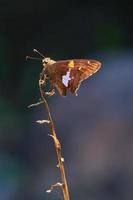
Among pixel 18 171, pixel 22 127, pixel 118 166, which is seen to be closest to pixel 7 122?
pixel 22 127

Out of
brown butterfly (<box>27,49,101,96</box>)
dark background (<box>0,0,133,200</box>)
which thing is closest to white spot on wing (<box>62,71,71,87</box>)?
brown butterfly (<box>27,49,101,96</box>)

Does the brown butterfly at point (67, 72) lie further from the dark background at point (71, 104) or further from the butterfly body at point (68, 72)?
the dark background at point (71, 104)

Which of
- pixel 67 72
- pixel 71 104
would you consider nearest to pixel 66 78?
pixel 67 72

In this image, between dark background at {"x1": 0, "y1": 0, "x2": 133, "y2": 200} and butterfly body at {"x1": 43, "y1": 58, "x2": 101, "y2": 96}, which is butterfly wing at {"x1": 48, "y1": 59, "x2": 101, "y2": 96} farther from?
dark background at {"x1": 0, "y1": 0, "x2": 133, "y2": 200}

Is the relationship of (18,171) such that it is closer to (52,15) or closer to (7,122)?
(7,122)

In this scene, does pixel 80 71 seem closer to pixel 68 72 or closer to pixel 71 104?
pixel 68 72

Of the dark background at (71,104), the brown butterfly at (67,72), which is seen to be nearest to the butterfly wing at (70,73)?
the brown butterfly at (67,72)

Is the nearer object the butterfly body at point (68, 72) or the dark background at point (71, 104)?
the butterfly body at point (68, 72)
